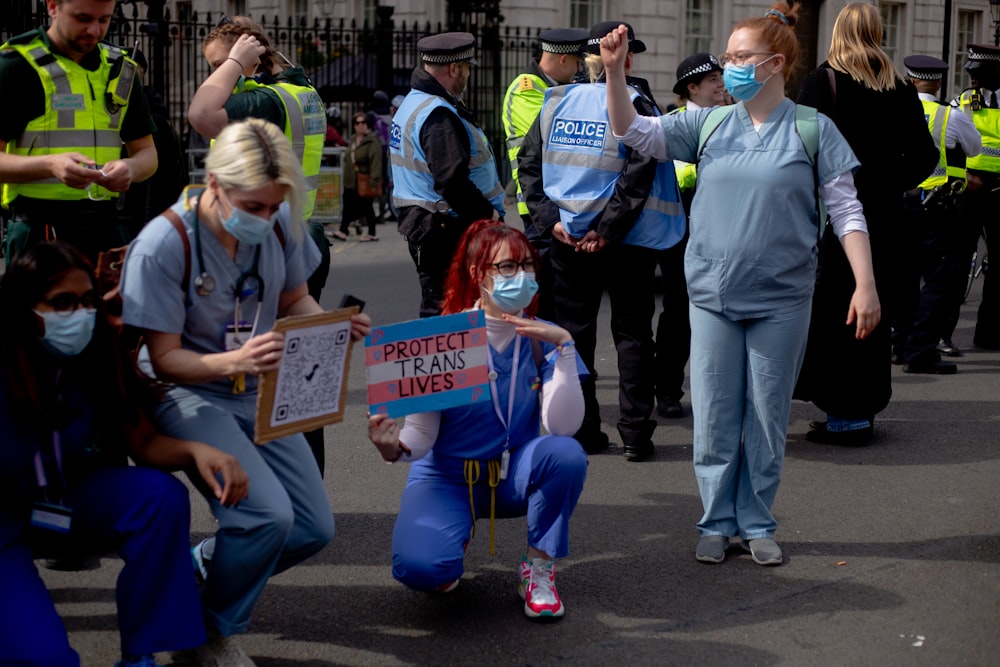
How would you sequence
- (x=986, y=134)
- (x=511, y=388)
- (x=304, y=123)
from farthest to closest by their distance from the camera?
(x=986, y=134)
(x=304, y=123)
(x=511, y=388)

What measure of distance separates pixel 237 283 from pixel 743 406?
6.75 ft

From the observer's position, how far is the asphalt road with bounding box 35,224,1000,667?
157 inches

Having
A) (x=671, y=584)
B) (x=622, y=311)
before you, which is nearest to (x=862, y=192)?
(x=622, y=311)

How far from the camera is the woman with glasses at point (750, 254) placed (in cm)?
468

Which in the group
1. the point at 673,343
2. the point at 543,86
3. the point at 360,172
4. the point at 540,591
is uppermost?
the point at 543,86

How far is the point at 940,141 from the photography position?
→ 8.74 metres

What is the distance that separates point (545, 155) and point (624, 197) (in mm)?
494

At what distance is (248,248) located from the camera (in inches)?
149

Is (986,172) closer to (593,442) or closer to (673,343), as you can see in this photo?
(673,343)

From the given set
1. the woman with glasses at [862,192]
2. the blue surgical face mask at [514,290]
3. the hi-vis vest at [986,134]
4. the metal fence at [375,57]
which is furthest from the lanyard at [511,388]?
the metal fence at [375,57]

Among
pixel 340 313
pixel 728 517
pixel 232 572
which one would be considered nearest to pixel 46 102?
pixel 340 313

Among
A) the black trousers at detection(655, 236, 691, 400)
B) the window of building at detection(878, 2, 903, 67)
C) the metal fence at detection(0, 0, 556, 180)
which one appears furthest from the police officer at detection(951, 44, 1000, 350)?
the window of building at detection(878, 2, 903, 67)

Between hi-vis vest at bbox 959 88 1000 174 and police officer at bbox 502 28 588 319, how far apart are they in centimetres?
349

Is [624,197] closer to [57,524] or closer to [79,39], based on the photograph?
[79,39]
